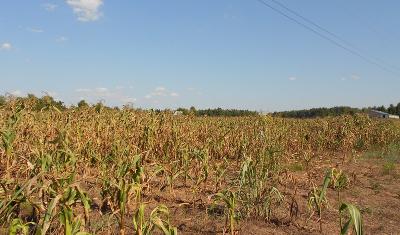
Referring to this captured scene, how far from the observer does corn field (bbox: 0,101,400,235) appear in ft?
10.3

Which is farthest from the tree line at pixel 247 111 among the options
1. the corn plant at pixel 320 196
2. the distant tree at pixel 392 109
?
the corn plant at pixel 320 196

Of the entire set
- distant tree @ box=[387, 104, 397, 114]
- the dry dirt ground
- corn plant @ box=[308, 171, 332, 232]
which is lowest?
the dry dirt ground

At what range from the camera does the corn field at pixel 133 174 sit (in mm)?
3133

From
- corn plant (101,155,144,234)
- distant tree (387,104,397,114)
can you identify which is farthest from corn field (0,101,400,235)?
distant tree (387,104,397,114)

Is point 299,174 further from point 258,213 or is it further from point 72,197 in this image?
point 72,197

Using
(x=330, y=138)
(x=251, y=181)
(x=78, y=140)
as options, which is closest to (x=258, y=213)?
(x=251, y=181)

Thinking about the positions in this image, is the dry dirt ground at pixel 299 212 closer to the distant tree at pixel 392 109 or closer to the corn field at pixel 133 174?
the corn field at pixel 133 174

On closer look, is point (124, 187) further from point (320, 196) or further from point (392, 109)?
point (392, 109)

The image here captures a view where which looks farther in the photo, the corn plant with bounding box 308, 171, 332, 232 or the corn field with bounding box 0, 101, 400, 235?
the corn plant with bounding box 308, 171, 332, 232

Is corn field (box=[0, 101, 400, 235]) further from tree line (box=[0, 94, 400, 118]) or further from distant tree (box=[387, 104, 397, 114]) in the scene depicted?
distant tree (box=[387, 104, 397, 114])

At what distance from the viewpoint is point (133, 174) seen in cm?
392

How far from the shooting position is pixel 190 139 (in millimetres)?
9312

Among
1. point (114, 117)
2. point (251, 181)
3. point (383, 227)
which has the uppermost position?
point (114, 117)

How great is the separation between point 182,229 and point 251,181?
102cm
